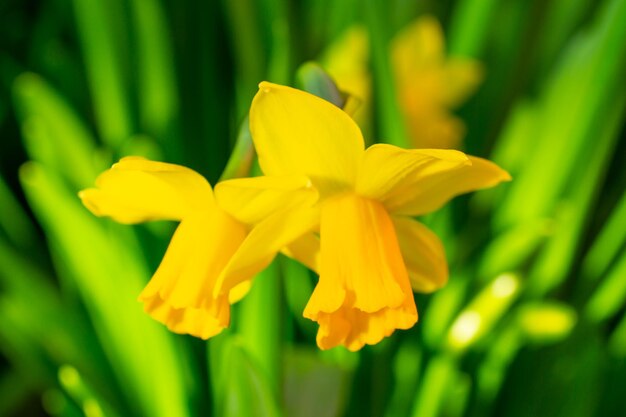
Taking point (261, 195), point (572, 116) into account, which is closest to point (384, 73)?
point (572, 116)

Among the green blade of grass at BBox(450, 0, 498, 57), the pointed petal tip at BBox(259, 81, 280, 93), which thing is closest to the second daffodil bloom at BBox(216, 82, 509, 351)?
the pointed petal tip at BBox(259, 81, 280, 93)

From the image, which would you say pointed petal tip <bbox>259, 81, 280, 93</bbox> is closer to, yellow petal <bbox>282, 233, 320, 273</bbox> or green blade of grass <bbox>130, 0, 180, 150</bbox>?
yellow petal <bbox>282, 233, 320, 273</bbox>

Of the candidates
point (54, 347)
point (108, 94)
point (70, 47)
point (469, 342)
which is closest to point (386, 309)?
point (469, 342)

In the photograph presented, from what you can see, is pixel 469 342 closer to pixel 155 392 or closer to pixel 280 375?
pixel 280 375

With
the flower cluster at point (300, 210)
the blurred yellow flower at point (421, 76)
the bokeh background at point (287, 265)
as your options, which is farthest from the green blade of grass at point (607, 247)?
the flower cluster at point (300, 210)

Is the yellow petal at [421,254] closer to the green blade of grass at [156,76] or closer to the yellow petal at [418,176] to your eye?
the yellow petal at [418,176]

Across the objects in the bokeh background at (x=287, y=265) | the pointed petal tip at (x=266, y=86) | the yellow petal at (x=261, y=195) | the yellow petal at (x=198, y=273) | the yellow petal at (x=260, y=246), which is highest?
the pointed petal tip at (x=266, y=86)

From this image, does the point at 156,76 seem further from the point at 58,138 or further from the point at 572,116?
the point at 572,116

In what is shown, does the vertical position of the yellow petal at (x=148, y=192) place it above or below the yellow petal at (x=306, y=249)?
above

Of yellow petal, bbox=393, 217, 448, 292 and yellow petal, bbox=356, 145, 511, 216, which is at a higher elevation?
yellow petal, bbox=356, 145, 511, 216
